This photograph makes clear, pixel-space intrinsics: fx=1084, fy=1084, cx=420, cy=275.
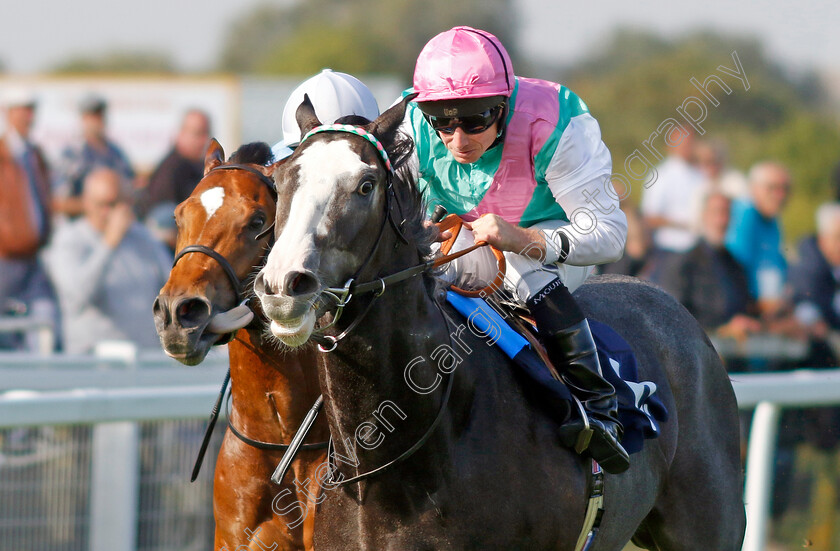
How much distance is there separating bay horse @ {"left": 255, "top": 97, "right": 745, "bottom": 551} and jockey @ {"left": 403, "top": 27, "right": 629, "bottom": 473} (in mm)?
220

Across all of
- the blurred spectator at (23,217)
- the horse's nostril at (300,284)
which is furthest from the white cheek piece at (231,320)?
the blurred spectator at (23,217)

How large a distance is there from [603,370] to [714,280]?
6.08 metres

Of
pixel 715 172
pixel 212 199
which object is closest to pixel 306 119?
pixel 212 199

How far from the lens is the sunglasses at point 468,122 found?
3303mm

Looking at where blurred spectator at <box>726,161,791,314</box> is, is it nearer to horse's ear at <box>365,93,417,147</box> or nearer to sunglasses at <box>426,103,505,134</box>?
sunglasses at <box>426,103,505,134</box>

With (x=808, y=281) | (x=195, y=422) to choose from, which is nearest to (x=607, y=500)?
(x=195, y=422)

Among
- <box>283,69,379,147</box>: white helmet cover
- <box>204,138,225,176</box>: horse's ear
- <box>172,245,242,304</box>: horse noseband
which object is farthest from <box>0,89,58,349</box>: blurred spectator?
<box>172,245,242,304</box>: horse noseband

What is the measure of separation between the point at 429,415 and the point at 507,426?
288 mm

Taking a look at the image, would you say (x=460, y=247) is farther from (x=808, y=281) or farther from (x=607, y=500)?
(x=808, y=281)

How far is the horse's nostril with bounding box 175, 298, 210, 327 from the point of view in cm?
339

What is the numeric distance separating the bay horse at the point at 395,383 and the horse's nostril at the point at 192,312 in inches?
20.8

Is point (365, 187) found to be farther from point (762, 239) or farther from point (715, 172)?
point (715, 172)

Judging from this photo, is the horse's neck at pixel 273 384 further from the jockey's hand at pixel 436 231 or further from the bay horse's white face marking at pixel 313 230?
the bay horse's white face marking at pixel 313 230

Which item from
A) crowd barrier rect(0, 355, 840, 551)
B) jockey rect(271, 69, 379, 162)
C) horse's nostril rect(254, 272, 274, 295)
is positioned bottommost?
crowd barrier rect(0, 355, 840, 551)
